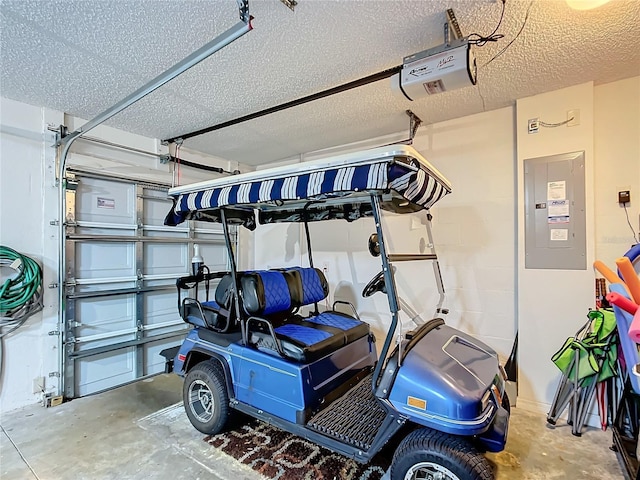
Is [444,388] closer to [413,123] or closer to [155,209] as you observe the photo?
[413,123]

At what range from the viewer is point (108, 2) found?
196cm

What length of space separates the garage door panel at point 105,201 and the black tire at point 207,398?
2.26 meters

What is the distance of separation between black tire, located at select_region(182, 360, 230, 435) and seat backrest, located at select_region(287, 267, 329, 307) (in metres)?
0.94

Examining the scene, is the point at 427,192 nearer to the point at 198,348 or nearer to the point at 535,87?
the point at 535,87

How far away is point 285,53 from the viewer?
249 cm

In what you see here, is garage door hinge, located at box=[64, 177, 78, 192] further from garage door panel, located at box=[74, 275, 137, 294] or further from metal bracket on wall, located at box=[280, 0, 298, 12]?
metal bracket on wall, located at box=[280, 0, 298, 12]

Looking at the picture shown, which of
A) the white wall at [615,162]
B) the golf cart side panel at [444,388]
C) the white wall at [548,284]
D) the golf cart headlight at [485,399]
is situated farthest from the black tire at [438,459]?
the white wall at [615,162]

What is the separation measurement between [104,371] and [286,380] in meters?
2.77

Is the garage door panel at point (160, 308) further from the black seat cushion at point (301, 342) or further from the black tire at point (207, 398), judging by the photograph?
the black seat cushion at point (301, 342)

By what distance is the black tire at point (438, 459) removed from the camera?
66.2 inches

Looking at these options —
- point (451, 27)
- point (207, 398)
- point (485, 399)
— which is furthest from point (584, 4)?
point (207, 398)

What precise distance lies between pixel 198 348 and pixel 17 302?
1.80 m

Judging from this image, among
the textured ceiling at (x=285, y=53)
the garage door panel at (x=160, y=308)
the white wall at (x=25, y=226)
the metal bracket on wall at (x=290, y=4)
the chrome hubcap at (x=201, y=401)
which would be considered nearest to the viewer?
the metal bracket on wall at (x=290, y=4)

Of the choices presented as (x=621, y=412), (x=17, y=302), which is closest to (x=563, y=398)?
(x=621, y=412)
